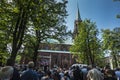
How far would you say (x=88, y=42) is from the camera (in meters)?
43.0

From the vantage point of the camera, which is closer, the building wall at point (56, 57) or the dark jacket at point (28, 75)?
the dark jacket at point (28, 75)

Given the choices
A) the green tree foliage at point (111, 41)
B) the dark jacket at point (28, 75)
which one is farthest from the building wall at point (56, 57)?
the dark jacket at point (28, 75)

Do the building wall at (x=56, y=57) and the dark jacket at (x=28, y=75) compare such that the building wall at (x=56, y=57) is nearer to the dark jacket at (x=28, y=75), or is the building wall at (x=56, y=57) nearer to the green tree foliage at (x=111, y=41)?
the green tree foliage at (x=111, y=41)

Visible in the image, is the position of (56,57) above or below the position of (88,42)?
below

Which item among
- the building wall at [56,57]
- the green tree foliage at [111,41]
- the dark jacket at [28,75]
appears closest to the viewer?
the dark jacket at [28,75]

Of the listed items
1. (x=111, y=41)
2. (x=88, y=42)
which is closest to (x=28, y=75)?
(x=88, y=42)

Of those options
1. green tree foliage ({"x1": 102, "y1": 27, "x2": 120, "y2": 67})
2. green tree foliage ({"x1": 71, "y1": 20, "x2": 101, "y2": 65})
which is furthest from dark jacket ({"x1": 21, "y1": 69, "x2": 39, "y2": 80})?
green tree foliage ({"x1": 102, "y1": 27, "x2": 120, "y2": 67})

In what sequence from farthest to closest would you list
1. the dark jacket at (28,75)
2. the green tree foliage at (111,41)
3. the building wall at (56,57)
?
the building wall at (56,57) → the green tree foliage at (111,41) → the dark jacket at (28,75)

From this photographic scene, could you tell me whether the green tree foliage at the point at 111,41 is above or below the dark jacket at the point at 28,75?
above

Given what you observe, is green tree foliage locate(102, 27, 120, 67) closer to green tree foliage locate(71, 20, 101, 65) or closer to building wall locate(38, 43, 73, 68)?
green tree foliage locate(71, 20, 101, 65)

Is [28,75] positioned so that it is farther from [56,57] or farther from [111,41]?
[56,57]

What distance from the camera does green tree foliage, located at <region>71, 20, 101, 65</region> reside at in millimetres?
43016

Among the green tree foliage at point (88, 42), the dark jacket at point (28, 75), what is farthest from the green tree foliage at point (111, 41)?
the dark jacket at point (28, 75)

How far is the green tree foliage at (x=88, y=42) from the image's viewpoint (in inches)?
1694
